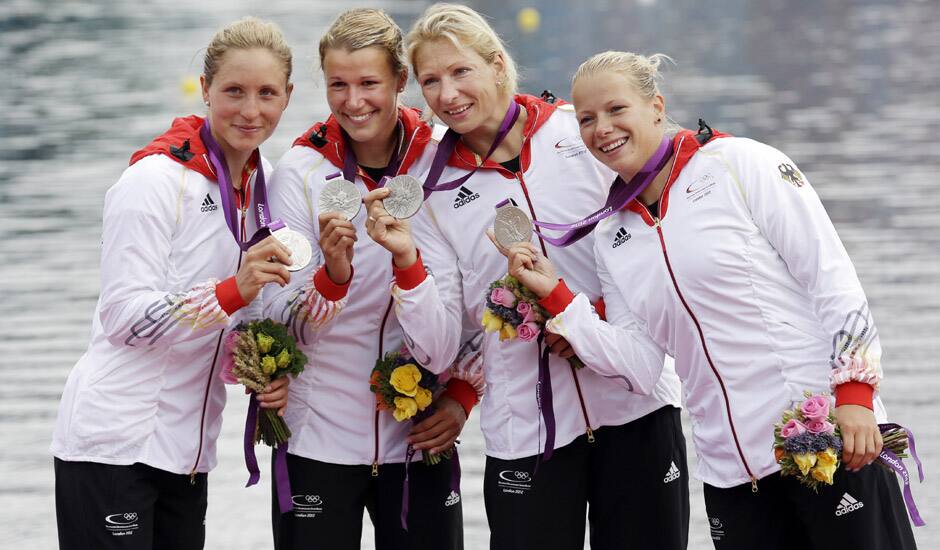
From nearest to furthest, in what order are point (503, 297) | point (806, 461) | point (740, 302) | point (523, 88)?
point (806, 461)
point (740, 302)
point (503, 297)
point (523, 88)

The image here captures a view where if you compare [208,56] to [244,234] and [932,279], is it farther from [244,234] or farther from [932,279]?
[932,279]

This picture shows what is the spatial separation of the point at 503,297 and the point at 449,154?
1.96 feet

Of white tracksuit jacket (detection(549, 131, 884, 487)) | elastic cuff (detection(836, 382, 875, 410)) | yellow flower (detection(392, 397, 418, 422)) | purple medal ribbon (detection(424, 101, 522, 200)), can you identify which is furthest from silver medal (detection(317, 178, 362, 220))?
elastic cuff (detection(836, 382, 875, 410))

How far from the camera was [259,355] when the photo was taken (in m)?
4.29

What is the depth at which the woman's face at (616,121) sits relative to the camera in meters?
4.14

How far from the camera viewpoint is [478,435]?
7.73 m

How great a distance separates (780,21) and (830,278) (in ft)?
77.1

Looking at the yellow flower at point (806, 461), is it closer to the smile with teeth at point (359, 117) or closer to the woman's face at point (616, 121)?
the woman's face at point (616, 121)

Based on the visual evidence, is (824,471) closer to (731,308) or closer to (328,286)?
(731,308)

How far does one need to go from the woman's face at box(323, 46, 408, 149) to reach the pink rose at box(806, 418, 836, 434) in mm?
1751

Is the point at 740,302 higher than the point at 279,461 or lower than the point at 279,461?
higher

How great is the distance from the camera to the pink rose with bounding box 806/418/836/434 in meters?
3.71

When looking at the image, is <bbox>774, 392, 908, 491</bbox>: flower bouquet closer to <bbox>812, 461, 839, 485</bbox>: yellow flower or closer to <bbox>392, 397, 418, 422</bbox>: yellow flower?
<bbox>812, 461, 839, 485</bbox>: yellow flower

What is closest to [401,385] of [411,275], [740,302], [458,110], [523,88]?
[411,275]
